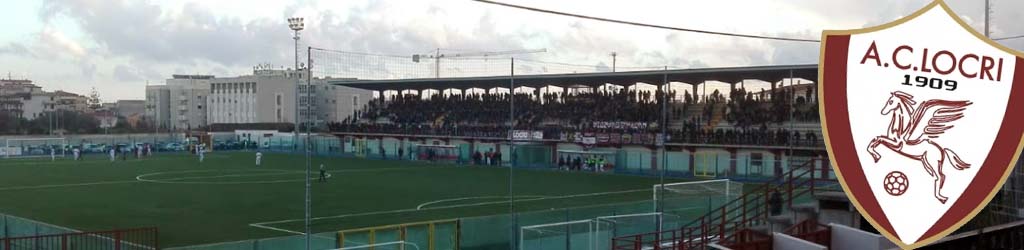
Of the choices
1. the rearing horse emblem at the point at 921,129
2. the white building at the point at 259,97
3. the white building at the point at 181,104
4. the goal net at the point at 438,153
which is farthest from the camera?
the white building at the point at 181,104

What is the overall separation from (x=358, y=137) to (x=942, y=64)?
68696mm

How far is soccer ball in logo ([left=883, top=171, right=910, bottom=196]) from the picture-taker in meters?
7.28

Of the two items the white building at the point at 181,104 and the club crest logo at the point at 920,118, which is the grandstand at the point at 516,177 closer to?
the club crest logo at the point at 920,118

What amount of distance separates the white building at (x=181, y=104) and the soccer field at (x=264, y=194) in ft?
255

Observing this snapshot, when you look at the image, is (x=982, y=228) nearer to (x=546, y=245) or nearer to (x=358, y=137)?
(x=546, y=245)

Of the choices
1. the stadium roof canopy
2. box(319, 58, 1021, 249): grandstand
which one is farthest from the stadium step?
the stadium roof canopy

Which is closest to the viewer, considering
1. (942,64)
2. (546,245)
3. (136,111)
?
(942,64)

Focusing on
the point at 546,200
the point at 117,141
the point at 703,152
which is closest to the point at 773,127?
the point at 703,152

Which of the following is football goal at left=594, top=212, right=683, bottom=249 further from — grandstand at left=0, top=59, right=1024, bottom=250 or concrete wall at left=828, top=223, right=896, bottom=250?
concrete wall at left=828, top=223, right=896, bottom=250

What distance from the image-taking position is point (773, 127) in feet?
172

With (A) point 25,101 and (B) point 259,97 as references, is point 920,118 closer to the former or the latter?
(B) point 259,97

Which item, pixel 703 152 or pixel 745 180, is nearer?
pixel 745 180

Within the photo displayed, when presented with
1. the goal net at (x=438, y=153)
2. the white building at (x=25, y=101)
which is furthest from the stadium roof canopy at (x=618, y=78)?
the white building at (x=25, y=101)

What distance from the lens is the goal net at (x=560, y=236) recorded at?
18469 millimetres
